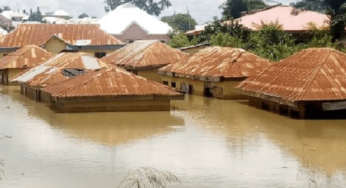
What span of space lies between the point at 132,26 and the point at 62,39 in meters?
12.2

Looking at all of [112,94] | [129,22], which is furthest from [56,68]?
[129,22]

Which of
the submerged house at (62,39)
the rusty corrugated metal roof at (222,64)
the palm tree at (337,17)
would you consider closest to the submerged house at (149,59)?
the rusty corrugated metal roof at (222,64)

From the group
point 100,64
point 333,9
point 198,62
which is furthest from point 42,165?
point 333,9

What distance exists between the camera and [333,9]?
39.3 m

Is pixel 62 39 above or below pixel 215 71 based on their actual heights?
above

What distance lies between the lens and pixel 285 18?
4566cm

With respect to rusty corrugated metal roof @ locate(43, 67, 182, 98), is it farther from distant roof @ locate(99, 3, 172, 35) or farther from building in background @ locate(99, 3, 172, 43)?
distant roof @ locate(99, 3, 172, 35)

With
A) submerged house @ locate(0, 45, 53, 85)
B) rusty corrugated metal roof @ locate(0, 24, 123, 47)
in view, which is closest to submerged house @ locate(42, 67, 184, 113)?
submerged house @ locate(0, 45, 53, 85)

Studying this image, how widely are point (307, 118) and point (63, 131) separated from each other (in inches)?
316

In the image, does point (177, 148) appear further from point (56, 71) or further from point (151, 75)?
point (151, 75)

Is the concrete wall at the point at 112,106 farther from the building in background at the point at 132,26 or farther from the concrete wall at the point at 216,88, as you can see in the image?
the building in background at the point at 132,26

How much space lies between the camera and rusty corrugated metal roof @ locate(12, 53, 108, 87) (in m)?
27.6

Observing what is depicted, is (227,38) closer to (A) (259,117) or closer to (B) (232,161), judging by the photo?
(A) (259,117)

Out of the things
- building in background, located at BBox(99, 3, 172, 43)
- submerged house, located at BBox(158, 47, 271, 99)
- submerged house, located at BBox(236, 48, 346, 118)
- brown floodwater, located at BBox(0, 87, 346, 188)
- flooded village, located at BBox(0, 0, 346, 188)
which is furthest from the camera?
building in background, located at BBox(99, 3, 172, 43)
